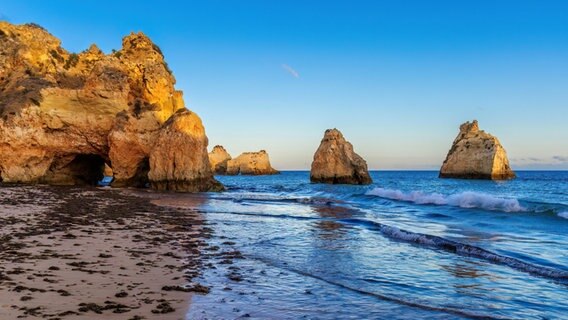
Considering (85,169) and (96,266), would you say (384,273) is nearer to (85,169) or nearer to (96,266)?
(96,266)

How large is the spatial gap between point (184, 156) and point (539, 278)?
98.4 ft

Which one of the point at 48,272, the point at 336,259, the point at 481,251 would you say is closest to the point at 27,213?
the point at 48,272

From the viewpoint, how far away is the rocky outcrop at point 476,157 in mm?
80625

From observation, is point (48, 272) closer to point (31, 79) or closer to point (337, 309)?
point (337, 309)

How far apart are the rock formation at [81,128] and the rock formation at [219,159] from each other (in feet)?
322

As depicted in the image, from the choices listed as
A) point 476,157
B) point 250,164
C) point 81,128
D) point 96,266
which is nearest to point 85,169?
point 81,128

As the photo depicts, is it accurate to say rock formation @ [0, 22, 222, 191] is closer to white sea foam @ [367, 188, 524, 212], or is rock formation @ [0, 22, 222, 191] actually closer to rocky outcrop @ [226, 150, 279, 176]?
white sea foam @ [367, 188, 524, 212]

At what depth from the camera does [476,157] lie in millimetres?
83188

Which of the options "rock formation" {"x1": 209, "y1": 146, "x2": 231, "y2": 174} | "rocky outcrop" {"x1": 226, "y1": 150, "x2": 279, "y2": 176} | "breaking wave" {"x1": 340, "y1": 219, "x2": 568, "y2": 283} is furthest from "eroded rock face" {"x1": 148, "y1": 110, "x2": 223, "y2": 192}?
"rock formation" {"x1": 209, "y1": 146, "x2": 231, "y2": 174}

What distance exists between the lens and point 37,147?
34.2 m

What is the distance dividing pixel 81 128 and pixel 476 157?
72.5 meters

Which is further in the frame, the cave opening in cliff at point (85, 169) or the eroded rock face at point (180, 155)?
the cave opening in cliff at point (85, 169)

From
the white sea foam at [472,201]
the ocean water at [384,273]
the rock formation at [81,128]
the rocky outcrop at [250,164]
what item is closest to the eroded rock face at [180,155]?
the rock formation at [81,128]

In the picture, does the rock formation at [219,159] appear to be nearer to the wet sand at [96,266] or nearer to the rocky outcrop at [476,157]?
the rocky outcrop at [476,157]
